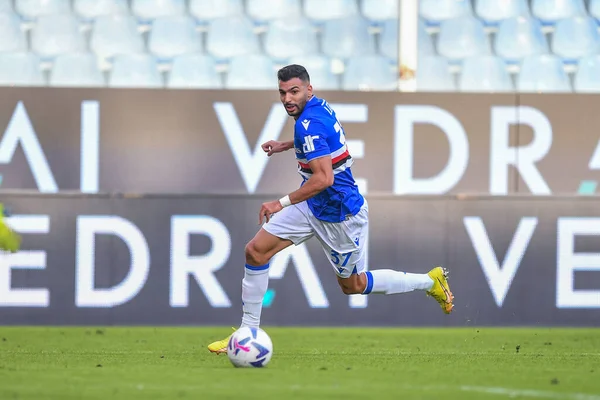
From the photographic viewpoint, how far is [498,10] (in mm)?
12555

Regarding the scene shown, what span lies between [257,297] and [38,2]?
5.86 m

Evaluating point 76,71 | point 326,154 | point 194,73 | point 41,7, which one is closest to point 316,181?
point 326,154

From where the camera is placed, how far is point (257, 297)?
7484mm

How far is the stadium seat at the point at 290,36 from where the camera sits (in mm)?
12234

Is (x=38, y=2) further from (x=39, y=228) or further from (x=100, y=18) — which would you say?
(x=39, y=228)

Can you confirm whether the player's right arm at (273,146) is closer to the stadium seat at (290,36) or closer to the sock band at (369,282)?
the sock band at (369,282)

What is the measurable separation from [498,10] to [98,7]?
4.20 meters

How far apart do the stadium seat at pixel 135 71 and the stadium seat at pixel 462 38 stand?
2954 mm

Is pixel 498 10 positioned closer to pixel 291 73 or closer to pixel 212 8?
pixel 212 8

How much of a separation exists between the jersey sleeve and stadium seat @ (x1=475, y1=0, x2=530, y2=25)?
578 centimetres

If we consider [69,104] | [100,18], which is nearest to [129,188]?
[69,104]
